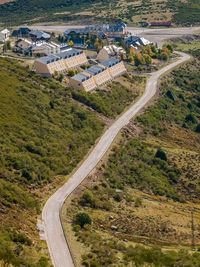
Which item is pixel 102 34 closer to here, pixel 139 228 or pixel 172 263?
pixel 139 228

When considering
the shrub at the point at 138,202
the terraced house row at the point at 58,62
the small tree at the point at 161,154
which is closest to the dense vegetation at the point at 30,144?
the terraced house row at the point at 58,62

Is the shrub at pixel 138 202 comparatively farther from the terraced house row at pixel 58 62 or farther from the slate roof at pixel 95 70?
the terraced house row at pixel 58 62

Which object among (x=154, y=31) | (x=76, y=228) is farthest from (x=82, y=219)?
(x=154, y=31)

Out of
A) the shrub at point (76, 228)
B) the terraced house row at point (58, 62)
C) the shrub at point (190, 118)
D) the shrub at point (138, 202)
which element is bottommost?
the shrub at point (190, 118)

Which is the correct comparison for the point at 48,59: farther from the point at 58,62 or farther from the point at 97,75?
the point at 97,75

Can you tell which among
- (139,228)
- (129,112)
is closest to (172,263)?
(139,228)
